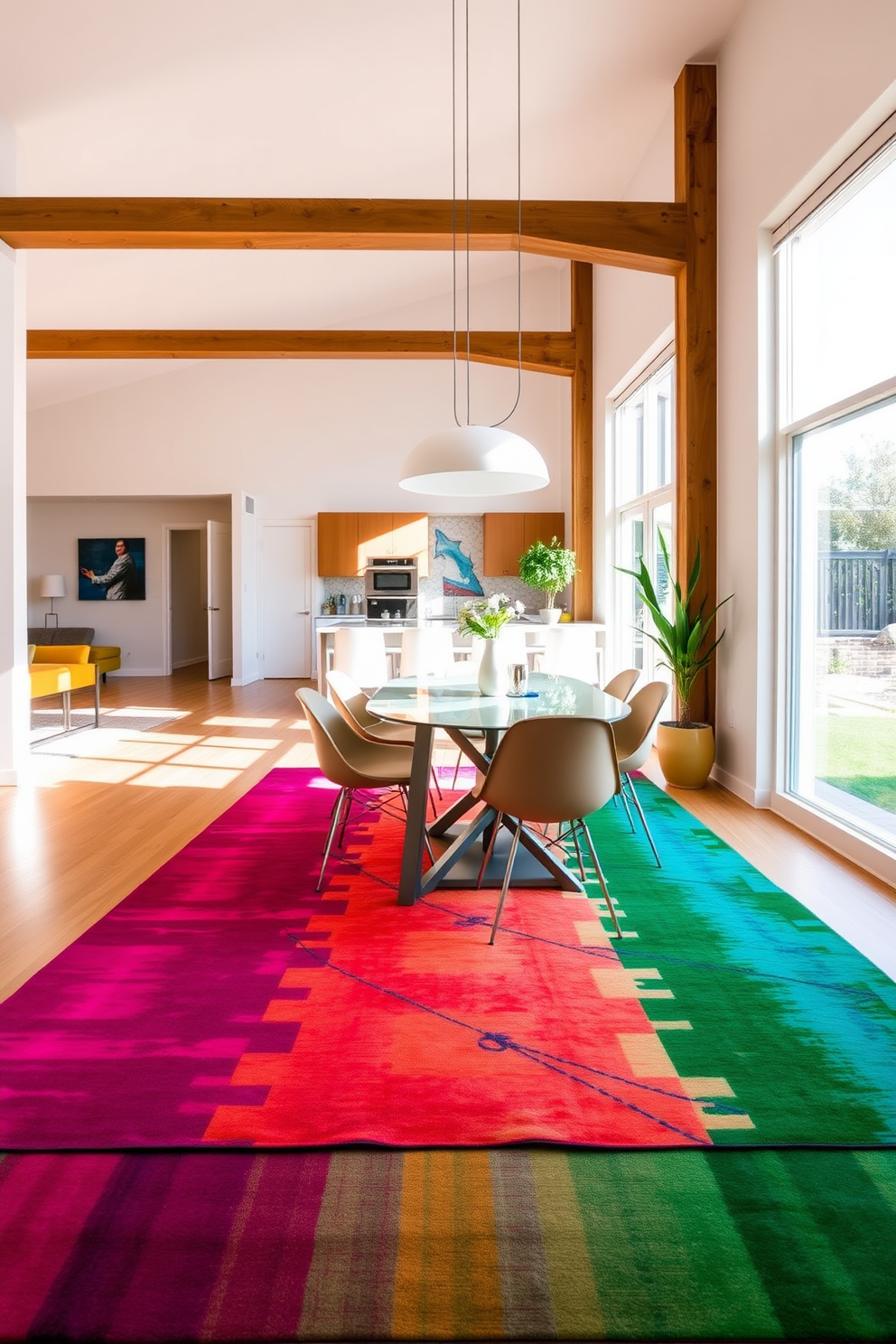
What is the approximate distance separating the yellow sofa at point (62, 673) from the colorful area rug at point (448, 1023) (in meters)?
3.59

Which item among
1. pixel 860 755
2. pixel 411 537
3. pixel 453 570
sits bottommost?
pixel 860 755

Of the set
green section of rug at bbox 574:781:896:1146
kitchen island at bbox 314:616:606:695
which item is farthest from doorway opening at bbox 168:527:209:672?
green section of rug at bbox 574:781:896:1146

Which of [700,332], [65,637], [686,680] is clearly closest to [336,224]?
[700,332]

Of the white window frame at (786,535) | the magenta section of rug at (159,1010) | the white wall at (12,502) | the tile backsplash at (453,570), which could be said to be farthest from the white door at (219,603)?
the white window frame at (786,535)

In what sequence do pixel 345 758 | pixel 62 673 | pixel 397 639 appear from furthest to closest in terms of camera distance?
pixel 397 639, pixel 62 673, pixel 345 758

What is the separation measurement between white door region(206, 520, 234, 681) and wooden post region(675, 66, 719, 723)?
7115 millimetres

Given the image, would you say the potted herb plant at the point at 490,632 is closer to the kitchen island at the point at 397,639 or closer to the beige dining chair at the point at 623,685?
the beige dining chair at the point at 623,685

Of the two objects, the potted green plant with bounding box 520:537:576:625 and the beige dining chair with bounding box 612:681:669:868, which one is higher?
the potted green plant with bounding box 520:537:576:625

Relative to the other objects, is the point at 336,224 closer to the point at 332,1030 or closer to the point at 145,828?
the point at 145,828

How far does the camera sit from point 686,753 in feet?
16.8

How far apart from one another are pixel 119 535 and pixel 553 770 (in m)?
10.7

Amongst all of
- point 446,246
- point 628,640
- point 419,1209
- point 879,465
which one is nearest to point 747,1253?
point 419,1209

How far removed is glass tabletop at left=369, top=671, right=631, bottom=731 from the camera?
3.20 metres

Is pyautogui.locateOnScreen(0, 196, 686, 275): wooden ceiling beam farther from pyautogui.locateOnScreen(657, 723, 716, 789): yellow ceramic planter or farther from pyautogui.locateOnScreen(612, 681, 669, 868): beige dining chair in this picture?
pyautogui.locateOnScreen(612, 681, 669, 868): beige dining chair
